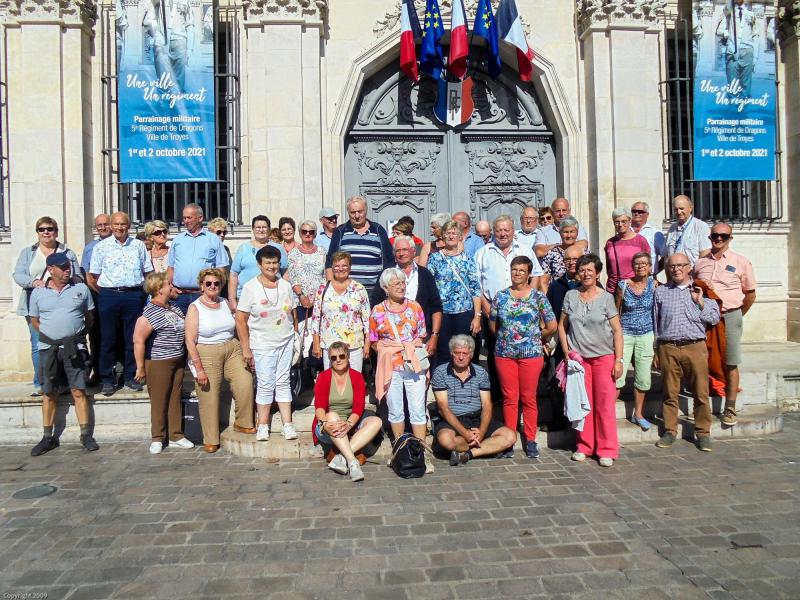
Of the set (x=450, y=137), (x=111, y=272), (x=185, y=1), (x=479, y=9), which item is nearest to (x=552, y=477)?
(x=111, y=272)

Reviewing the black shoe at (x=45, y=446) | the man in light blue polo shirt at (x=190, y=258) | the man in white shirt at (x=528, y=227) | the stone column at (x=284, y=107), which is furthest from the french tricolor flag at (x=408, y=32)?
the black shoe at (x=45, y=446)

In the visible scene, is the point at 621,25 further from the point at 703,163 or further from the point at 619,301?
the point at 619,301

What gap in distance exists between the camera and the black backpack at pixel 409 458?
16.5ft

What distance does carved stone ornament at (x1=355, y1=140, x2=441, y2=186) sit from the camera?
9828 millimetres

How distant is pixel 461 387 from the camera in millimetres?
5480

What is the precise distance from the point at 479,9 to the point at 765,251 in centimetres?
619

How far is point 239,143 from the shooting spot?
920 cm

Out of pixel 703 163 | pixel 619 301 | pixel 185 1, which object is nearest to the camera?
pixel 619 301

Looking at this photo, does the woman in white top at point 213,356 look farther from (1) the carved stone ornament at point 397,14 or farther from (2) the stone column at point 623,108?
(2) the stone column at point 623,108

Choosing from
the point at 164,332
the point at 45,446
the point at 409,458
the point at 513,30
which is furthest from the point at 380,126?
the point at 45,446

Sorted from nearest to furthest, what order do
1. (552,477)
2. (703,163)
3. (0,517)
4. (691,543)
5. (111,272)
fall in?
(691,543), (0,517), (552,477), (111,272), (703,163)

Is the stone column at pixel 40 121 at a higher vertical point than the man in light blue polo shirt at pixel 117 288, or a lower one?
higher

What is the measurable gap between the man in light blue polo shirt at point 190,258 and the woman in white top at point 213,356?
0.74 meters

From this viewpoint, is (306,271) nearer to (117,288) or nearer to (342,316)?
(342,316)
